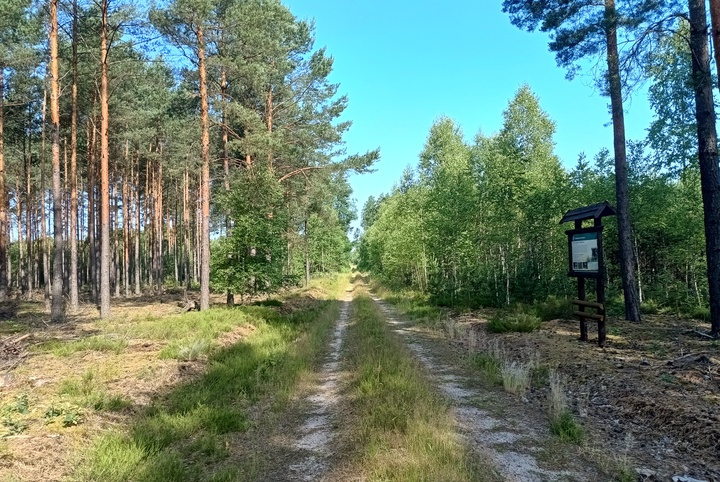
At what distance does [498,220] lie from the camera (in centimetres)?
1933

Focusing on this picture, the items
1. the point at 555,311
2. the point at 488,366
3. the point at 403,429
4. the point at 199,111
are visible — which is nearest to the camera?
the point at 403,429

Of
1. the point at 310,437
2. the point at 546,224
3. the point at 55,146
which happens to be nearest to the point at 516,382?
the point at 310,437

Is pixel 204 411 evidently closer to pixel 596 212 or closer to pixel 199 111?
pixel 596 212

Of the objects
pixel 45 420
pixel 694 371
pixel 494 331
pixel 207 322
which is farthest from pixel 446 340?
pixel 45 420

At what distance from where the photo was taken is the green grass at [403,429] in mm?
4077

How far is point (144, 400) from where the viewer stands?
253 inches

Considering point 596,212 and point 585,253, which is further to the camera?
point 585,253

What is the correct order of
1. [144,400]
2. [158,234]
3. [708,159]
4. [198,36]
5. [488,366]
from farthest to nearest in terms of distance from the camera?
[158,234] < [198,36] < [708,159] < [488,366] < [144,400]

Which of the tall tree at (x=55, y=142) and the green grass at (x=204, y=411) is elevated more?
the tall tree at (x=55, y=142)

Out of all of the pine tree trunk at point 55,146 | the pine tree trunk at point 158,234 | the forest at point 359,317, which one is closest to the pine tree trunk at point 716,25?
the forest at point 359,317

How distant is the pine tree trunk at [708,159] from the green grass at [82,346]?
46.5 ft

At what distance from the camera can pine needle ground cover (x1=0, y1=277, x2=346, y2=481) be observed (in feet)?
14.2

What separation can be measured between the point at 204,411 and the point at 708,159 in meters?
12.2

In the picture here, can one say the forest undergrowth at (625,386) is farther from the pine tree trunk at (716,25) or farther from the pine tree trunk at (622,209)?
the pine tree trunk at (716,25)
